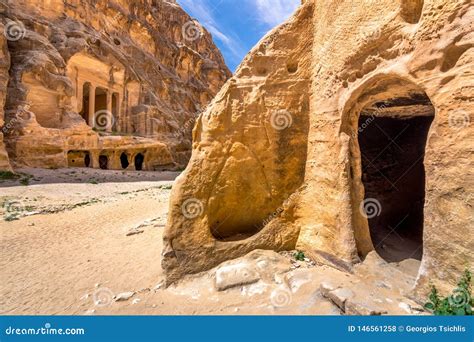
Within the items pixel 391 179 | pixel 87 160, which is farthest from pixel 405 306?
pixel 87 160

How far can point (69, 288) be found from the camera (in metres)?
5.41

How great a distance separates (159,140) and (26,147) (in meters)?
13.0

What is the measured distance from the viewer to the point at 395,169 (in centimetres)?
742

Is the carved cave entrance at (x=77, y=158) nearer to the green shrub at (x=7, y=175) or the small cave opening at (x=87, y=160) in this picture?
the small cave opening at (x=87, y=160)

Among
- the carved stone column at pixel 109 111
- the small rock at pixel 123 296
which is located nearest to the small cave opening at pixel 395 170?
the small rock at pixel 123 296

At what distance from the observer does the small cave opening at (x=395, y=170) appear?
6.95m

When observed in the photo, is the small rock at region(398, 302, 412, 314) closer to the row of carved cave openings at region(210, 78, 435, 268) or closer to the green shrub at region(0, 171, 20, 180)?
the row of carved cave openings at region(210, 78, 435, 268)

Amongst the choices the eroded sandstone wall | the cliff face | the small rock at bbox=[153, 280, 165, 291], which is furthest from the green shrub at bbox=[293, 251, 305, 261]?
the cliff face

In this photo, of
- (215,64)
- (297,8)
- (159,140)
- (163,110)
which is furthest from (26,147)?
(215,64)

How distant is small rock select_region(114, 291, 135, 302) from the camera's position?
4820mm

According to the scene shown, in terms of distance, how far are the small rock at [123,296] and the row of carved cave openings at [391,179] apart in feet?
6.37

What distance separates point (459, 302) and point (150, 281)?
204 inches

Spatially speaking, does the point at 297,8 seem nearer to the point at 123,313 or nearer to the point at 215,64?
the point at 123,313

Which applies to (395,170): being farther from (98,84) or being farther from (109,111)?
(98,84)
